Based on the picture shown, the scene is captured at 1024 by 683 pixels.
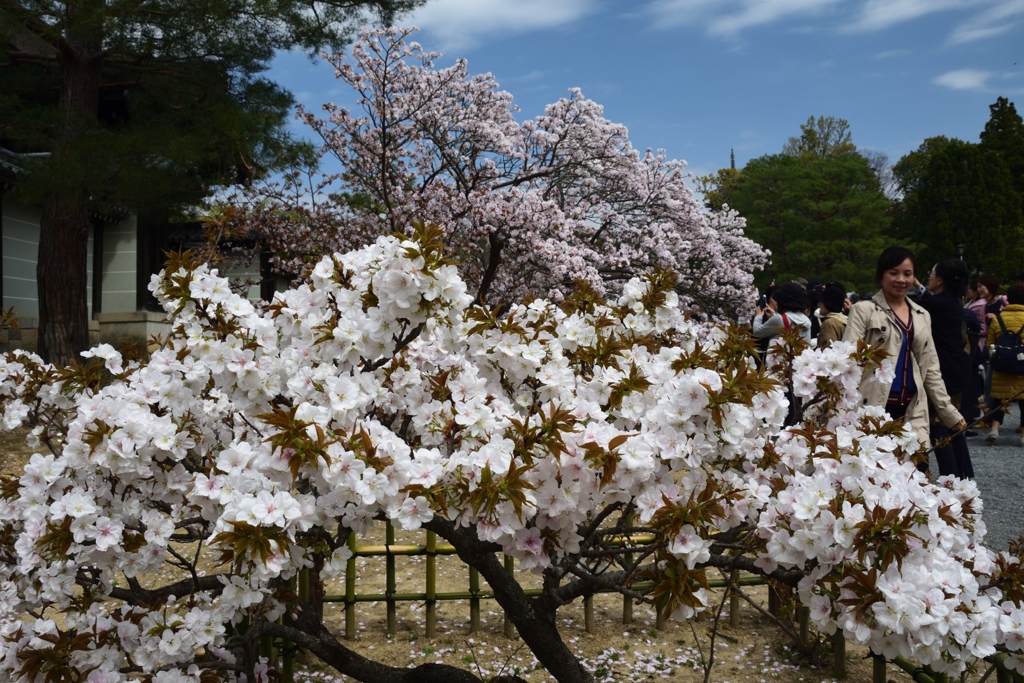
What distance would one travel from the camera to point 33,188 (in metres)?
7.45

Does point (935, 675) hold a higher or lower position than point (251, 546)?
lower

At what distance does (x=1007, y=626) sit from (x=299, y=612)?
1825 millimetres

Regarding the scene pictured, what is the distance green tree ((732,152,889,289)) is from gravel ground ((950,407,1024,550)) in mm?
19666

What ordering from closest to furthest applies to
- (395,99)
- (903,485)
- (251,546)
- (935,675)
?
(251,546)
(903,485)
(935,675)
(395,99)

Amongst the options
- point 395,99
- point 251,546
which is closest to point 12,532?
point 251,546

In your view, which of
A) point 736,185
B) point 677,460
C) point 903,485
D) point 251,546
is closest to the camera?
point 251,546

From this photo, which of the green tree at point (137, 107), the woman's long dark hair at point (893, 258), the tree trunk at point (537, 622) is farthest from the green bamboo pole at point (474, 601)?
the green tree at point (137, 107)

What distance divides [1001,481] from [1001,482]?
0.12 feet

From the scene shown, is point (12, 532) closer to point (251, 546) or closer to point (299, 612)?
point (299, 612)

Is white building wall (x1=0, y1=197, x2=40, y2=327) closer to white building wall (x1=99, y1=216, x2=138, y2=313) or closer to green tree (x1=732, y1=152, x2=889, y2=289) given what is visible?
white building wall (x1=99, y1=216, x2=138, y2=313)

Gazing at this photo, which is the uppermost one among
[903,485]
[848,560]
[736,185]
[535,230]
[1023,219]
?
[736,185]

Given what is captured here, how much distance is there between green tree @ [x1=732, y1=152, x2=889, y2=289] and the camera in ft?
87.6

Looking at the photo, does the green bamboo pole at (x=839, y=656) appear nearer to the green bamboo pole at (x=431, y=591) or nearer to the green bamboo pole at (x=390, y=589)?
the green bamboo pole at (x=431, y=591)

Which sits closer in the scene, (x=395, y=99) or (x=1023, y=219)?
(x=395, y=99)
